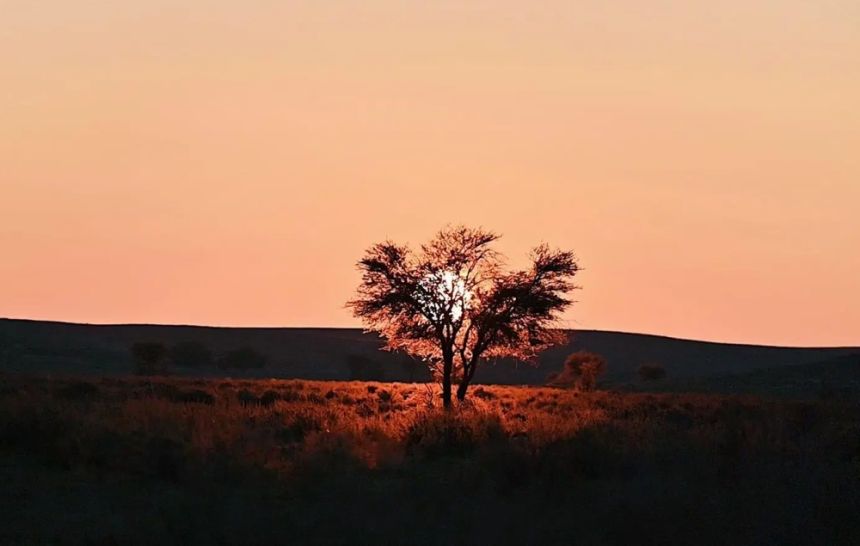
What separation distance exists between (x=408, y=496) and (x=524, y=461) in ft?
9.85

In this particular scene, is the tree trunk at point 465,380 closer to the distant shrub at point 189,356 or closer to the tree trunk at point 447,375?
the tree trunk at point 447,375

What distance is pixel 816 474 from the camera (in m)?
16.7

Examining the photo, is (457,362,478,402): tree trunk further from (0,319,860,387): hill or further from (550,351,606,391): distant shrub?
(0,319,860,387): hill

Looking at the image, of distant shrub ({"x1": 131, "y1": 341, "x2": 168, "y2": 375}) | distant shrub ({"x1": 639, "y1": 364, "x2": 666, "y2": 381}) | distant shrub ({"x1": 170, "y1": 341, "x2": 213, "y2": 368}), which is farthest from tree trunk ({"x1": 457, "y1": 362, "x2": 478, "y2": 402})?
distant shrub ({"x1": 170, "y1": 341, "x2": 213, "y2": 368})

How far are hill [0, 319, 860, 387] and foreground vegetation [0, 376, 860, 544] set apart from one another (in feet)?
266

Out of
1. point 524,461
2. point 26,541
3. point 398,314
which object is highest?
point 398,314

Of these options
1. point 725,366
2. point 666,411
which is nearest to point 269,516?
point 666,411

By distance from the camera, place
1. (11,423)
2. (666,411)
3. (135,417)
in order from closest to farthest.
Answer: (11,423)
(135,417)
(666,411)

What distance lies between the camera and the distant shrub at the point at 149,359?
313 feet

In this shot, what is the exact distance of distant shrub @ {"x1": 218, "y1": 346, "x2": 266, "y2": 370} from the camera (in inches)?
4678

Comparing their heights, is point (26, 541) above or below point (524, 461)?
below

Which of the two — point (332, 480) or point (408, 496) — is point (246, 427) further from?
point (408, 496)

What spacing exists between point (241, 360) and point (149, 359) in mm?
23708

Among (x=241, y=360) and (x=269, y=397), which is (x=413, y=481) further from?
(x=241, y=360)
